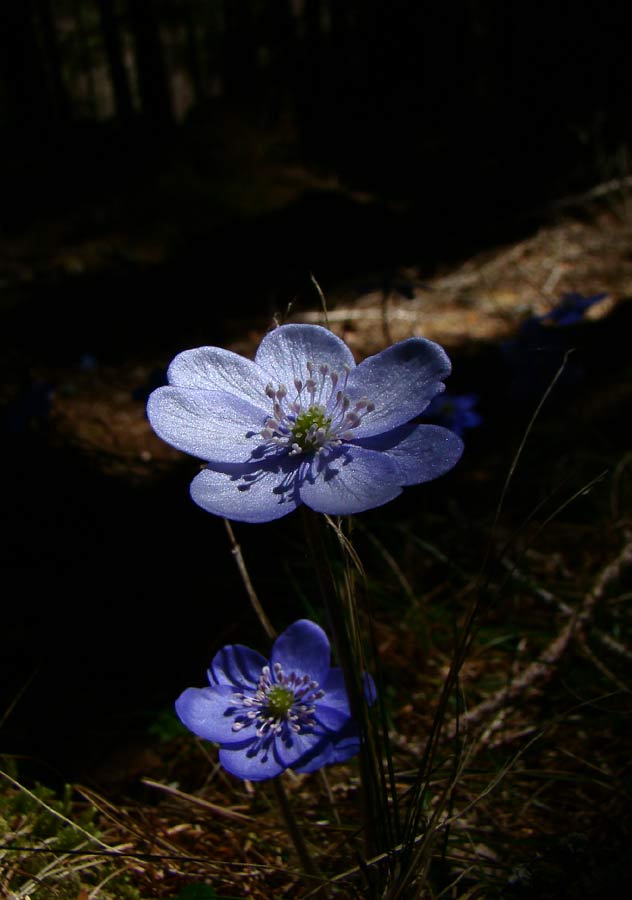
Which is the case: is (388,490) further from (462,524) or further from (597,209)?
(597,209)

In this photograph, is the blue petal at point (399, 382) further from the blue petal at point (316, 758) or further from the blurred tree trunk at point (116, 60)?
the blurred tree trunk at point (116, 60)

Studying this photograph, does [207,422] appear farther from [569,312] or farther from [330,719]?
[569,312]

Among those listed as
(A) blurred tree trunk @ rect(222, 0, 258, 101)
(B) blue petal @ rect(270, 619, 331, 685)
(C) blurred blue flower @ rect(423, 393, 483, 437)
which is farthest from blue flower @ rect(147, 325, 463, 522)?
(A) blurred tree trunk @ rect(222, 0, 258, 101)

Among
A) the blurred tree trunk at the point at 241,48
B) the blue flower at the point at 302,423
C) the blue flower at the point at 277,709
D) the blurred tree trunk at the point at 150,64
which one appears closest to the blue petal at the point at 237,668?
the blue flower at the point at 277,709

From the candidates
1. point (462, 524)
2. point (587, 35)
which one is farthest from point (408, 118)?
point (462, 524)

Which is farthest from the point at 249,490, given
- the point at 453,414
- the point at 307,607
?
the point at 453,414

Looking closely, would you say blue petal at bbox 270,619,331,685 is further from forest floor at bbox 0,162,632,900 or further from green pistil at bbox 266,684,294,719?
forest floor at bbox 0,162,632,900
